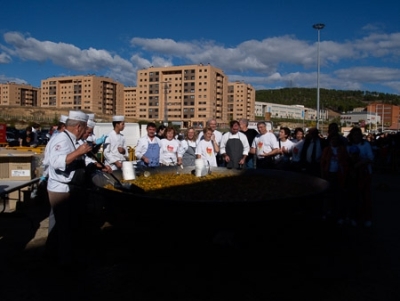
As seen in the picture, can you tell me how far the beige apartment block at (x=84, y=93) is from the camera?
382 feet

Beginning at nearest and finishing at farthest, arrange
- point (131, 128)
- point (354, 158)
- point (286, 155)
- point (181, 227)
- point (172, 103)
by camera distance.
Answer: point (181, 227) < point (354, 158) < point (286, 155) < point (131, 128) < point (172, 103)

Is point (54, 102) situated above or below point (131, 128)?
above

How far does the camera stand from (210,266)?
4.32m

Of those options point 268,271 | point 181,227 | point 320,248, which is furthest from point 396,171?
point 181,227

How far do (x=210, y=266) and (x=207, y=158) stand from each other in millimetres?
3000

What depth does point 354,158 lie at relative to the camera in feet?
20.6

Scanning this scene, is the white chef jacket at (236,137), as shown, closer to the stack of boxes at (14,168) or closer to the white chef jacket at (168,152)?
the white chef jacket at (168,152)

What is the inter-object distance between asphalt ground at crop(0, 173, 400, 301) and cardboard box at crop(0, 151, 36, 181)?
173 centimetres

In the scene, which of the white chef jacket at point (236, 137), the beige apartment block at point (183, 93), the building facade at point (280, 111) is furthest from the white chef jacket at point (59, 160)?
the building facade at point (280, 111)

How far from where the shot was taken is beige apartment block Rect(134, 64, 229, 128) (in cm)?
10119

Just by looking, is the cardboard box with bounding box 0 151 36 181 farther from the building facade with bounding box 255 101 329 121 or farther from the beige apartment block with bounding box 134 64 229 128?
the building facade with bounding box 255 101 329 121

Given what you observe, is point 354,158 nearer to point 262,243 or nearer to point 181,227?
point 262,243

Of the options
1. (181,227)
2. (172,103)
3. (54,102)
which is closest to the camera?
(181,227)

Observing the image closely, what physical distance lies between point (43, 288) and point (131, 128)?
57.8 feet
